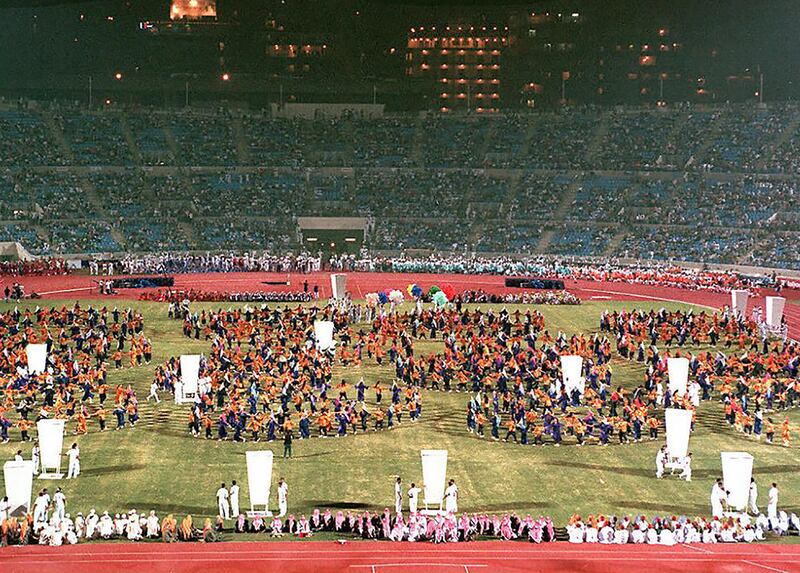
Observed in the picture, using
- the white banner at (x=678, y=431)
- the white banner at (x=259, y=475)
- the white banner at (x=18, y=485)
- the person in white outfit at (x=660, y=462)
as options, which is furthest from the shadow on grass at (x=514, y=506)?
the white banner at (x=18, y=485)

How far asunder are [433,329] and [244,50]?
63074mm

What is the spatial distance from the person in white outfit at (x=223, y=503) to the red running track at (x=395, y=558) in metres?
1.76

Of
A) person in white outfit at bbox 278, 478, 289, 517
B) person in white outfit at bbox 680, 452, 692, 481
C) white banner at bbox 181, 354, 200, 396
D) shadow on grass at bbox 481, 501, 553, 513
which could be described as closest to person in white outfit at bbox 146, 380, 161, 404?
white banner at bbox 181, 354, 200, 396

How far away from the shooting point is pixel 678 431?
25.4 metres

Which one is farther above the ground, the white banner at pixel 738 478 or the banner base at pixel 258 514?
the white banner at pixel 738 478

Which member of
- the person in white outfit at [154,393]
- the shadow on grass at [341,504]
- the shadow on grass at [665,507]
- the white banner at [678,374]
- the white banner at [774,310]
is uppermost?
the white banner at [774,310]

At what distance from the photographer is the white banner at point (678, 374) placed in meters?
31.8

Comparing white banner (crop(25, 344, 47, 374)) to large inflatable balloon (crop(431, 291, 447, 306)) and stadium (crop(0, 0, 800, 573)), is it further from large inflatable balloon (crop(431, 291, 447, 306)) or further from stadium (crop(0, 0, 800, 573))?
large inflatable balloon (crop(431, 291, 447, 306))

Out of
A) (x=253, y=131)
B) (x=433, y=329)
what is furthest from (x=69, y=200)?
(x=433, y=329)

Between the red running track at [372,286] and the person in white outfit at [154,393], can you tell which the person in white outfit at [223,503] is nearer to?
the person in white outfit at [154,393]

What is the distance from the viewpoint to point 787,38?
4343 inches

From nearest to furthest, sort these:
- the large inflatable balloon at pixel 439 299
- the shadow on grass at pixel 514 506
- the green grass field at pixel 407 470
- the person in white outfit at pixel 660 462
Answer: the shadow on grass at pixel 514 506
the green grass field at pixel 407 470
the person in white outfit at pixel 660 462
the large inflatable balloon at pixel 439 299

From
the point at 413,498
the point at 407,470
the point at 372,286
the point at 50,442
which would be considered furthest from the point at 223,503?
the point at 372,286

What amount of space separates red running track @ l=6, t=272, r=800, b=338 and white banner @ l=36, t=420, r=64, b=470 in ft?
93.8
